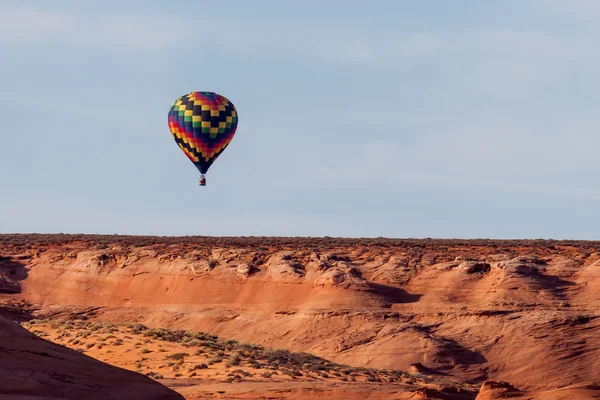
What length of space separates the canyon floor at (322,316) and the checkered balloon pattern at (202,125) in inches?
249

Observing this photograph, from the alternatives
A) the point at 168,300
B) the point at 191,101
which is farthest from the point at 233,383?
the point at 191,101

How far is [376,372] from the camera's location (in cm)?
4409

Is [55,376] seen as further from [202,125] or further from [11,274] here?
[11,274]

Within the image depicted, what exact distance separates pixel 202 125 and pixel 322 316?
15710mm

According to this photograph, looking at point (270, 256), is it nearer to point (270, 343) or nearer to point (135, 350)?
point (270, 343)

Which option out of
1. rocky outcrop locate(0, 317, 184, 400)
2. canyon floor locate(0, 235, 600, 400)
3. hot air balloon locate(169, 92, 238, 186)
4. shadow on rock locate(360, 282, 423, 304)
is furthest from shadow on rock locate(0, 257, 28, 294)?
rocky outcrop locate(0, 317, 184, 400)

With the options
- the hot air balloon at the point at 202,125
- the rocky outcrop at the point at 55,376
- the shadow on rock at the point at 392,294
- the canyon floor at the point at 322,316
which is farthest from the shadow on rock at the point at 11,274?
the rocky outcrop at the point at 55,376

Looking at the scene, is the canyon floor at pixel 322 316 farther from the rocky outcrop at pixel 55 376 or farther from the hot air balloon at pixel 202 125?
the rocky outcrop at pixel 55 376

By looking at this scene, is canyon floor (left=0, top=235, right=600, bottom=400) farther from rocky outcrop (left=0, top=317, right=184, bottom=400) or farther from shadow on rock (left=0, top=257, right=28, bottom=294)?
rocky outcrop (left=0, top=317, right=184, bottom=400)

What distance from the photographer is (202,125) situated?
2544 inches

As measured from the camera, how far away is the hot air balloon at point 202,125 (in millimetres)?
64688

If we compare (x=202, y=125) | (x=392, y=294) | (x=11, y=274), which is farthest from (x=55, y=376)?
(x=11, y=274)

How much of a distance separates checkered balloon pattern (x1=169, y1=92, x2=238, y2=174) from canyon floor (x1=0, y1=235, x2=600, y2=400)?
632 centimetres

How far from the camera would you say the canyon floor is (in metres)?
41.2
